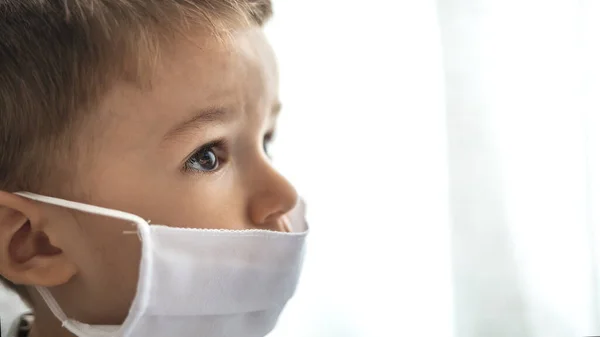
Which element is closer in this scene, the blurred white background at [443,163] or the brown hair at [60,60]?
the brown hair at [60,60]

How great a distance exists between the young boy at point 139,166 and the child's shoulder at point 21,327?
23 cm

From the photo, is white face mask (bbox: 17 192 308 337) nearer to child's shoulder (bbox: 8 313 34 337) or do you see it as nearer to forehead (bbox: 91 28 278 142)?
forehead (bbox: 91 28 278 142)

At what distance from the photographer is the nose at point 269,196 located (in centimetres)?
81

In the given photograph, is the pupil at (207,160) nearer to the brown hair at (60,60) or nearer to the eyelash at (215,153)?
the eyelash at (215,153)

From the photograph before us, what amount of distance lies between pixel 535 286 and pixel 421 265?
17cm

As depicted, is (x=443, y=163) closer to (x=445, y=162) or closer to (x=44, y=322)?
(x=445, y=162)

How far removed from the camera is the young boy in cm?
73

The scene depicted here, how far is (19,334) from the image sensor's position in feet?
3.32

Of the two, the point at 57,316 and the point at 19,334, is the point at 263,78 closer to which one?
the point at 57,316

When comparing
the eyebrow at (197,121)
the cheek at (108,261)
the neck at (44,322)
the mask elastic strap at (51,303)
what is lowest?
the neck at (44,322)

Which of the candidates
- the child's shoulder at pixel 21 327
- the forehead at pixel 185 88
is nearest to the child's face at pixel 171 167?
the forehead at pixel 185 88

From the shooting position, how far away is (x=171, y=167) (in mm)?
764

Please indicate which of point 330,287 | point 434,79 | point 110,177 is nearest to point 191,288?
point 110,177

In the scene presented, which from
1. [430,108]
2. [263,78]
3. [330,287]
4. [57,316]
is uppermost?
[263,78]
